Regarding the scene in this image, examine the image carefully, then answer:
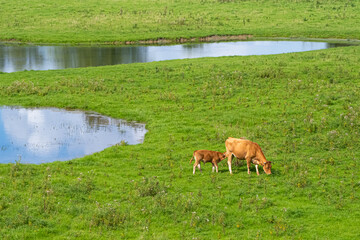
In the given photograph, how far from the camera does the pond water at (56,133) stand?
20.1 metres

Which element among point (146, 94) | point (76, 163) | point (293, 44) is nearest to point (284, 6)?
point (293, 44)

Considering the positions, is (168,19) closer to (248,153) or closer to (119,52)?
(119,52)

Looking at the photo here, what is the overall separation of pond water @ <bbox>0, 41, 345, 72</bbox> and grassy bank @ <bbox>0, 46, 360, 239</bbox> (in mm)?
11313

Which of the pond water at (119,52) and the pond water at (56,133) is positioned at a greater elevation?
the pond water at (119,52)

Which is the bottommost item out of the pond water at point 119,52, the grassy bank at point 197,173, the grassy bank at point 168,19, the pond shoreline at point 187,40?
the grassy bank at point 197,173

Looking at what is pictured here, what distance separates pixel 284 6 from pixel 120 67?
52471 millimetres

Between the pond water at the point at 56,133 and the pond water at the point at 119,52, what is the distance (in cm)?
1761

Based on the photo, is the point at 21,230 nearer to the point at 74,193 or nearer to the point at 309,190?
the point at 74,193

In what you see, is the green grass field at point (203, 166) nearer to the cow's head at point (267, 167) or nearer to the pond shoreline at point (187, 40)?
→ the cow's head at point (267, 167)

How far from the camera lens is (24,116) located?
26.1 metres

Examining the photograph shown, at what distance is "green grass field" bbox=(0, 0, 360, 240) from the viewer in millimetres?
12602

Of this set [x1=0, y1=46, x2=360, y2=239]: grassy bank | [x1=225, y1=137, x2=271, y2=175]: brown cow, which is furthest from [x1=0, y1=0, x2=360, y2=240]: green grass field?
[x1=225, y1=137, x2=271, y2=175]: brown cow

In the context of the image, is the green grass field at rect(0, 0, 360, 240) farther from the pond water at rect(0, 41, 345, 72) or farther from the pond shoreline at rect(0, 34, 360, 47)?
the pond shoreline at rect(0, 34, 360, 47)

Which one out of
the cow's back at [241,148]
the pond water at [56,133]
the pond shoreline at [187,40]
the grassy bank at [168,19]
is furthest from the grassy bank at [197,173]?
the grassy bank at [168,19]
